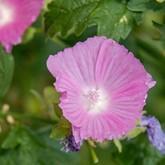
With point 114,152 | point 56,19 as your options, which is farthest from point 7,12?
point 114,152

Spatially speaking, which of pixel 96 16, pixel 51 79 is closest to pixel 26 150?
pixel 96 16

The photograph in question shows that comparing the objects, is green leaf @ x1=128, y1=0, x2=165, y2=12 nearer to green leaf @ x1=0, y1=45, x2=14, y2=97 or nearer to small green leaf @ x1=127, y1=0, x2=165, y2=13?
small green leaf @ x1=127, y1=0, x2=165, y2=13

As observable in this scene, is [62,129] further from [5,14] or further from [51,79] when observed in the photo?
[51,79]

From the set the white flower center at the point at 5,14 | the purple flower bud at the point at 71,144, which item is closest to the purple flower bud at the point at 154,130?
the purple flower bud at the point at 71,144

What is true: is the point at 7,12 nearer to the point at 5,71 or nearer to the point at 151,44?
the point at 5,71

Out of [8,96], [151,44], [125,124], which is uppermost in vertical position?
[125,124]

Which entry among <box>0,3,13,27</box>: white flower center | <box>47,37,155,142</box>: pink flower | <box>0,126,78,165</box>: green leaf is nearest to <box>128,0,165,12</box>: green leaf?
<box>47,37,155,142</box>: pink flower

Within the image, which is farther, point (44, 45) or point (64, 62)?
point (44, 45)
